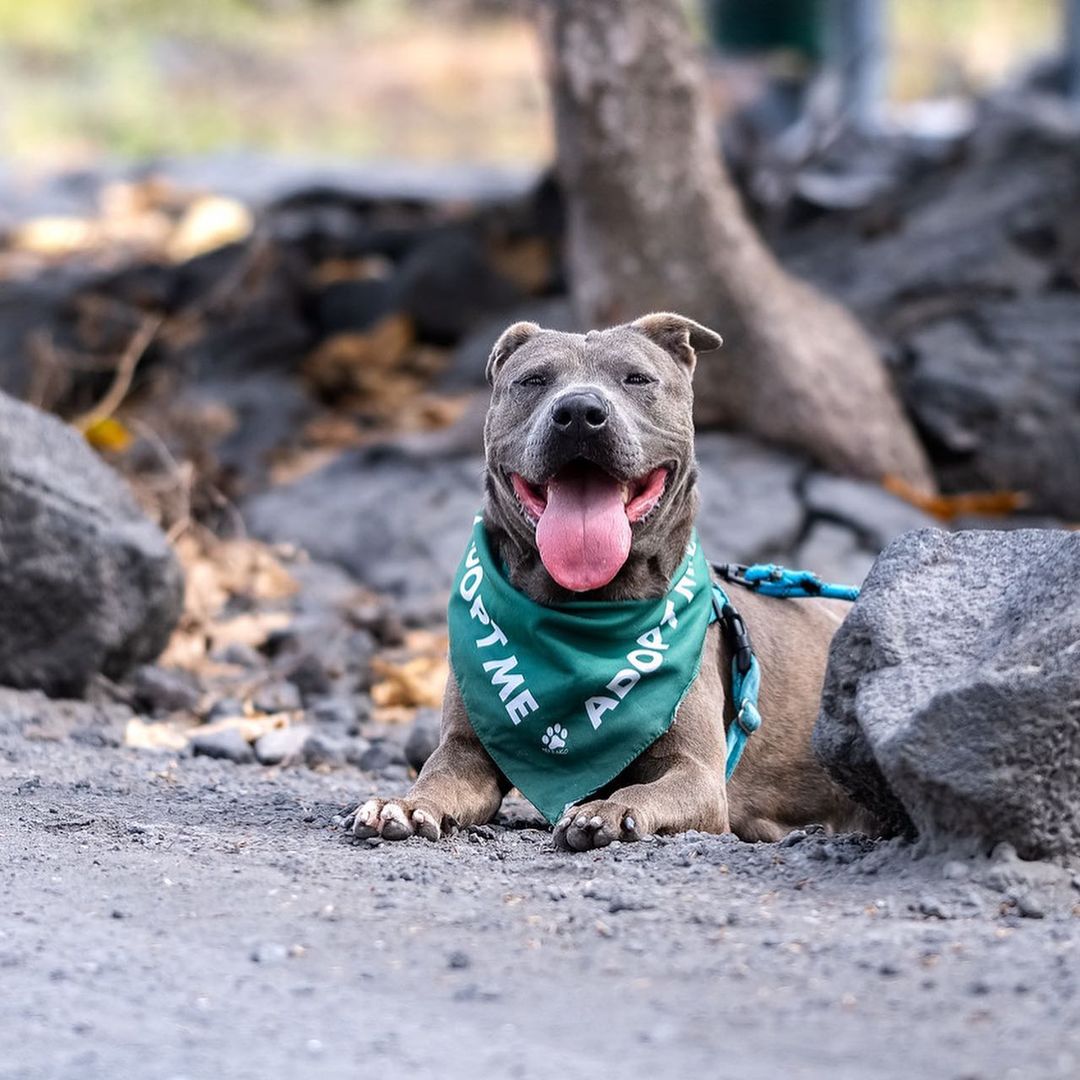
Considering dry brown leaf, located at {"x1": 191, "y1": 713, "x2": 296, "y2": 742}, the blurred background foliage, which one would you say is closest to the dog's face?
dry brown leaf, located at {"x1": 191, "y1": 713, "x2": 296, "y2": 742}

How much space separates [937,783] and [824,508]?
556 centimetres

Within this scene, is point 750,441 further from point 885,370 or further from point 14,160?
point 14,160

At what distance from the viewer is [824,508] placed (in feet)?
31.6

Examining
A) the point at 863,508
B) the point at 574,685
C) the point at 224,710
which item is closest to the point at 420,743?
the point at 224,710

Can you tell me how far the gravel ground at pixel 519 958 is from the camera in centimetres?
320

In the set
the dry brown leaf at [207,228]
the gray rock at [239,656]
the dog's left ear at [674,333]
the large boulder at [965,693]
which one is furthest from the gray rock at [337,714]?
the dry brown leaf at [207,228]

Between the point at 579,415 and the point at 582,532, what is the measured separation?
0.34 m

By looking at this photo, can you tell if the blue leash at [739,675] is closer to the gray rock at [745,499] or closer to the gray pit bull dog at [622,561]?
the gray pit bull dog at [622,561]

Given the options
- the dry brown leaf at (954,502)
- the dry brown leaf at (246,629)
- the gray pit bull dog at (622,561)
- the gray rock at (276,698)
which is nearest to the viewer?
the gray pit bull dog at (622,561)

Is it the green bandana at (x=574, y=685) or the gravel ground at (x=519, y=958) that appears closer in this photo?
the gravel ground at (x=519, y=958)

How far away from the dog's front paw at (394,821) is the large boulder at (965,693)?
106cm

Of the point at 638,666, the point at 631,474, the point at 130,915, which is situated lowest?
the point at 130,915

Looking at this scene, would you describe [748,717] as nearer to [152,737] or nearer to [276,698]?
[152,737]

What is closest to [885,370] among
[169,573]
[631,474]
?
[169,573]
